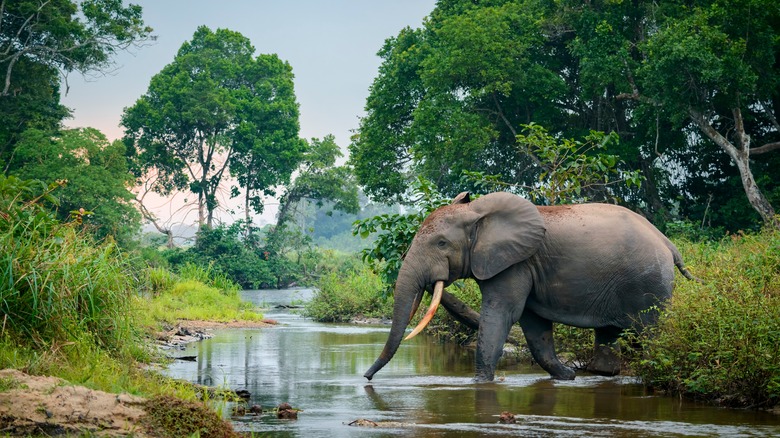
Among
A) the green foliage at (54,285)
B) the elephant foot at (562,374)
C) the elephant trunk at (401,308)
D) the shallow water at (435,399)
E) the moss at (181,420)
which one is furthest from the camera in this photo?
the elephant foot at (562,374)

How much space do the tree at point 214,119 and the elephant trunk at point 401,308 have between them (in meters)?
43.5

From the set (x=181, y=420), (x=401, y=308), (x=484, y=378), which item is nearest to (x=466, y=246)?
(x=401, y=308)

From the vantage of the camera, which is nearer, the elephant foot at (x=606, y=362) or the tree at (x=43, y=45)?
the elephant foot at (x=606, y=362)

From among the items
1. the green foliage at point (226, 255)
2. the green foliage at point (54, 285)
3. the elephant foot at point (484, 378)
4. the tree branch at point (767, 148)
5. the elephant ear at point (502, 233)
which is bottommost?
the elephant foot at point (484, 378)

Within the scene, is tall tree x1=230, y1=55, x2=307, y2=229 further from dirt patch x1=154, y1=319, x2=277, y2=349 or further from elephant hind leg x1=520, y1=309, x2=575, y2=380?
elephant hind leg x1=520, y1=309, x2=575, y2=380

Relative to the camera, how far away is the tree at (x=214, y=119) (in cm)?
5434

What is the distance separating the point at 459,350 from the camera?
1727 centimetres

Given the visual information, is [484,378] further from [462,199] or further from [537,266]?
[462,199]

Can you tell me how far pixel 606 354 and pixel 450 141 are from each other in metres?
21.5

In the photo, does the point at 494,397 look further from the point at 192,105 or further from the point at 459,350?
the point at 192,105

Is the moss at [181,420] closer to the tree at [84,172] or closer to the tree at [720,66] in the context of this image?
the tree at [720,66]

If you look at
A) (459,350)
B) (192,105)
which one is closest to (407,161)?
(192,105)

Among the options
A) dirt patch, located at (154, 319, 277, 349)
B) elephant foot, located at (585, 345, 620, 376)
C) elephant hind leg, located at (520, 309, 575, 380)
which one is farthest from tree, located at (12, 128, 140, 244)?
elephant foot, located at (585, 345, 620, 376)

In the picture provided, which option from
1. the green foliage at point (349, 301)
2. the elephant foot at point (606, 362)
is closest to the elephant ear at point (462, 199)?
the elephant foot at point (606, 362)
